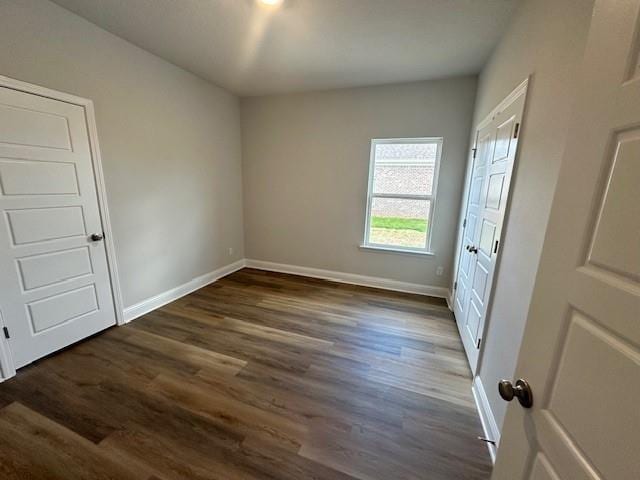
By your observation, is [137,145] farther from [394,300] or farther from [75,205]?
[394,300]

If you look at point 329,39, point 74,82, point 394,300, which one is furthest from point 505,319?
point 74,82

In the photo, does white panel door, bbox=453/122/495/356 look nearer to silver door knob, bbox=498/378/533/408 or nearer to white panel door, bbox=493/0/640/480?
silver door knob, bbox=498/378/533/408

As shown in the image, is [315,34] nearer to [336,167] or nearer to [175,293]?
[336,167]

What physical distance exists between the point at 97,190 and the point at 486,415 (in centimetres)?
352

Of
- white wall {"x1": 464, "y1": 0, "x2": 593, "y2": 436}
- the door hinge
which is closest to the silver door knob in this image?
white wall {"x1": 464, "y1": 0, "x2": 593, "y2": 436}

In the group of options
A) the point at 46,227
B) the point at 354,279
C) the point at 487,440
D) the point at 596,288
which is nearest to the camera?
the point at 596,288

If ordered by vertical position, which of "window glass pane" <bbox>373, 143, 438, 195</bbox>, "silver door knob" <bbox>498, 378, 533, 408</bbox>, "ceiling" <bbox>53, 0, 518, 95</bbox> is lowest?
"silver door knob" <bbox>498, 378, 533, 408</bbox>

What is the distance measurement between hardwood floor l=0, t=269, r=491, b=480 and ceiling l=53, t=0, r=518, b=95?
8.90 ft

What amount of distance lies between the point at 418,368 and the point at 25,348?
3115 millimetres

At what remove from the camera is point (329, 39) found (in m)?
2.31

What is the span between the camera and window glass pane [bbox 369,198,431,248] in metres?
3.52

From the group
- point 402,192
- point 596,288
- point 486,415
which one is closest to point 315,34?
point 402,192

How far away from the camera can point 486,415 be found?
165cm

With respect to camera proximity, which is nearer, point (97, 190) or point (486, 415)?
point (486, 415)
